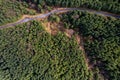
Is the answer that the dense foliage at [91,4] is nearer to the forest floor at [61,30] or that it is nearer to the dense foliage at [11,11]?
the dense foliage at [11,11]

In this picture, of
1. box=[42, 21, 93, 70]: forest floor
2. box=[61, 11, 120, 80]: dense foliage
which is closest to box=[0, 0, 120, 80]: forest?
box=[61, 11, 120, 80]: dense foliage

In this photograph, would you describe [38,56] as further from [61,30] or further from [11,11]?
[11,11]

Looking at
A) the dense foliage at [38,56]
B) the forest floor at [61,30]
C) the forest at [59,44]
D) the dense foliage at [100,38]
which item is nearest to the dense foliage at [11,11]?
the forest at [59,44]

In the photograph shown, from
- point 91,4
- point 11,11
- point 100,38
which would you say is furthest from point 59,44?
point 11,11

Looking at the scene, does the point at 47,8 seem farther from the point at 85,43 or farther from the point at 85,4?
the point at 85,43

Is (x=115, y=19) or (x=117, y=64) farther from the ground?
(x=115, y=19)

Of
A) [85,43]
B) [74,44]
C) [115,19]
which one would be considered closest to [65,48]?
[74,44]
